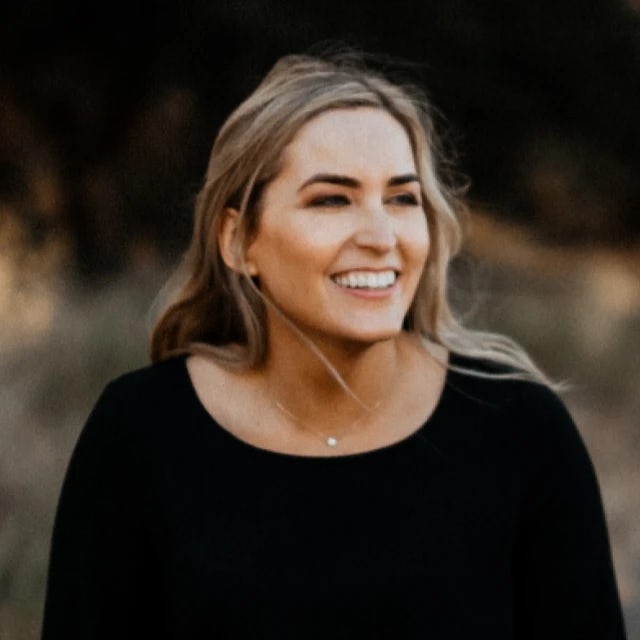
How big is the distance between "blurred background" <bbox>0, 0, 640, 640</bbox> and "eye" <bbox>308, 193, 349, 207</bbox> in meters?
1.39

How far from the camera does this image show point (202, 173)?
3160 mm

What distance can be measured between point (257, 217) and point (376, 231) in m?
0.17

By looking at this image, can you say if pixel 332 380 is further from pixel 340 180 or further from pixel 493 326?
pixel 493 326

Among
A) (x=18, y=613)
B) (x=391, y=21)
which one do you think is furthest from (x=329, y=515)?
(x=391, y=21)

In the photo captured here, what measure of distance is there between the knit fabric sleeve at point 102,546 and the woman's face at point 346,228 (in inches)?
10.8

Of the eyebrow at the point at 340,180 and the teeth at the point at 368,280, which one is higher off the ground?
the eyebrow at the point at 340,180

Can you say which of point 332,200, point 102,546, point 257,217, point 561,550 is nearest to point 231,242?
point 257,217

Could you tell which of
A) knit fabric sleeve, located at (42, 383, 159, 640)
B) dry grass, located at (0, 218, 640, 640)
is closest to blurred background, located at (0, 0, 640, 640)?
dry grass, located at (0, 218, 640, 640)

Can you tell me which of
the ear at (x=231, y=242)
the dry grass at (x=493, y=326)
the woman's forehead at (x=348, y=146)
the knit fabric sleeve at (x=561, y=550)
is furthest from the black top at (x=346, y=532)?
the dry grass at (x=493, y=326)

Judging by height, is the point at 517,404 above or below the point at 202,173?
below

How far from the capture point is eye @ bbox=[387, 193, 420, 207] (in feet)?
5.41

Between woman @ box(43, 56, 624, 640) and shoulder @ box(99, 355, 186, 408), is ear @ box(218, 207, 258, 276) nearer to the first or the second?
woman @ box(43, 56, 624, 640)

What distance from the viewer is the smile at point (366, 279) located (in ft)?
5.23

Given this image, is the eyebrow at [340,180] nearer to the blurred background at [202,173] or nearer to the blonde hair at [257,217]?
the blonde hair at [257,217]
